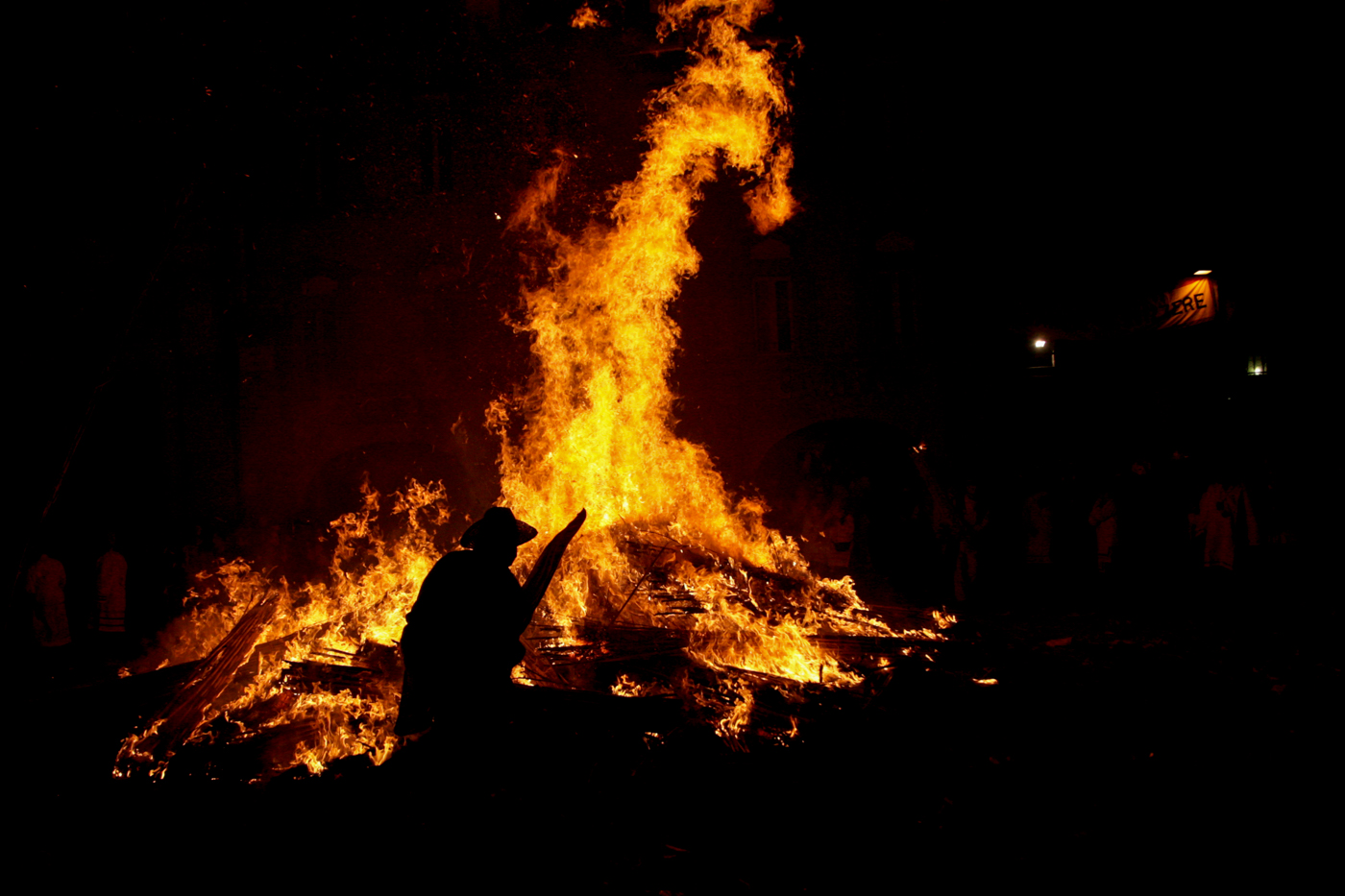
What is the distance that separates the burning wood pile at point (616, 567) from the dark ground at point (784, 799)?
435 mm

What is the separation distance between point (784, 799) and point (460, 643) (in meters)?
2.23

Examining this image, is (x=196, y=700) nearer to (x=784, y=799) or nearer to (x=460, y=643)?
(x=460, y=643)

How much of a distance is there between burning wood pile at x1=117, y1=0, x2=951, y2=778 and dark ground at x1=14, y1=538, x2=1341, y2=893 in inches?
17.1

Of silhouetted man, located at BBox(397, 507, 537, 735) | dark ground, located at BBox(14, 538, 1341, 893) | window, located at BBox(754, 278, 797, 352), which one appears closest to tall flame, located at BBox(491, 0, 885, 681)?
window, located at BBox(754, 278, 797, 352)

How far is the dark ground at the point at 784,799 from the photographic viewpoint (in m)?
3.76

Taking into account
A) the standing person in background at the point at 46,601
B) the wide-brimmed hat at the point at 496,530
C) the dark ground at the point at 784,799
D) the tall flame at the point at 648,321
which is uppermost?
the tall flame at the point at 648,321

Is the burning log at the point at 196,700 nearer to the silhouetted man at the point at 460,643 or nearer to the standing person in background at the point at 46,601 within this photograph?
the silhouetted man at the point at 460,643

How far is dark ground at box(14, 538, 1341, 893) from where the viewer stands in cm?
376

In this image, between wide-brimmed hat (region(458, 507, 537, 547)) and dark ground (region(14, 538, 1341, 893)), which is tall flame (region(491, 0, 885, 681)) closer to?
dark ground (region(14, 538, 1341, 893))

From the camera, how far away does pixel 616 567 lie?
320 inches

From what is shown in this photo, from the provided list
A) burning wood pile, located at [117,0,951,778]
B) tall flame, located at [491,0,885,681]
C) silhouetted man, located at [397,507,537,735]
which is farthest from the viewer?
tall flame, located at [491,0,885,681]

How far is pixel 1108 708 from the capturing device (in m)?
5.51

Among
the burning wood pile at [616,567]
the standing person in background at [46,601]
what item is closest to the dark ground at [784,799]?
the burning wood pile at [616,567]

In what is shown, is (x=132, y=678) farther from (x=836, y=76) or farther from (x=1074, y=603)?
(x=836, y=76)
